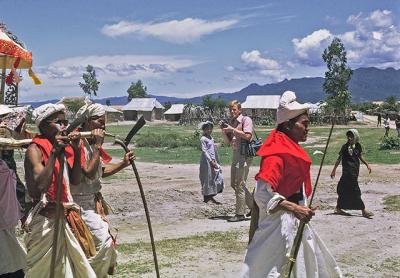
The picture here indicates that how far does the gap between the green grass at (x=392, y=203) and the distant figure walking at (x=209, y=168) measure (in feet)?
11.1

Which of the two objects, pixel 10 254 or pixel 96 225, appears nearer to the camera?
pixel 96 225

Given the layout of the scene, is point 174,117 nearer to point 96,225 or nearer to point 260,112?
point 260,112

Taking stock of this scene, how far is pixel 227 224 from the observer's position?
990 cm

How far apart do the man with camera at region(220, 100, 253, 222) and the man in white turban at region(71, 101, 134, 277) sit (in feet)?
14.1

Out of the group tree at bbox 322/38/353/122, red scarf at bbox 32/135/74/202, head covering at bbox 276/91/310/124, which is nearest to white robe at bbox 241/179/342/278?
head covering at bbox 276/91/310/124

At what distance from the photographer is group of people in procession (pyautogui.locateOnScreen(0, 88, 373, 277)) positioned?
14.2 feet

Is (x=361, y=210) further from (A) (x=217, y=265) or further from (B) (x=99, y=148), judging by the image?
(B) (x=99, y=148)

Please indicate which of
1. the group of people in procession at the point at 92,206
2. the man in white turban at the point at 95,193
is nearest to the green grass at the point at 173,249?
the man in white turban at the point at 95,193

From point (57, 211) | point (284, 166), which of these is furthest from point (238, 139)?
point (57, 211)

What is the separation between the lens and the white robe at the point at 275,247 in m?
4.34

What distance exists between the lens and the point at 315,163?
21.3 meters

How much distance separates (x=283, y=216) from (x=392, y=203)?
8.35m

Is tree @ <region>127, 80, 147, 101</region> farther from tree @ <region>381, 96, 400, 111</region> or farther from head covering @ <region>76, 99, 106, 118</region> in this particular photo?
head covering @ <region>76, 99, 106, 118</region>

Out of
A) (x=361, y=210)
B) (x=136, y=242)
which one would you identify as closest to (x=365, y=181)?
(x=361, y=210)
